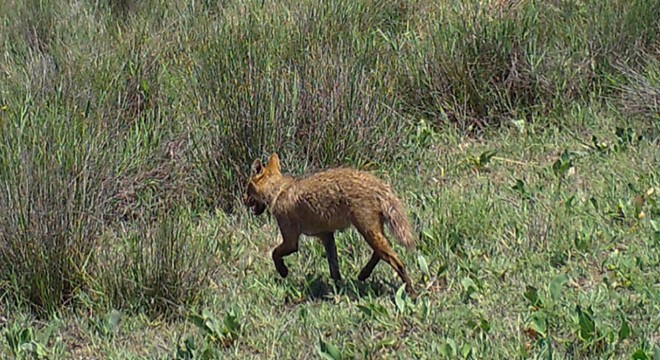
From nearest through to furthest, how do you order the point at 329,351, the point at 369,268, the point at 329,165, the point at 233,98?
1. the point at 329,351
2. the point at 369,268
3. the point at 233,98
4. the point at 329,165

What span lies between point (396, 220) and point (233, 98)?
2311 mm

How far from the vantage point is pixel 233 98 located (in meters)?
7.60

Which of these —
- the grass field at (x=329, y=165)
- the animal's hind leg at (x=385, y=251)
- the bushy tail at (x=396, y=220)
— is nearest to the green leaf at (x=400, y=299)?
the grass field at (x=329, y=165)

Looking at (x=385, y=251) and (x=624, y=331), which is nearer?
(x=624, y=331)

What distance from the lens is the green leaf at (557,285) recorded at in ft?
17.6

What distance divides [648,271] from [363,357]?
1629mm

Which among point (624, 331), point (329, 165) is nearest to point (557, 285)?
point (624, 331)

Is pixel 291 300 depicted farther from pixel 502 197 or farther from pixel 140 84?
pixel 140 84

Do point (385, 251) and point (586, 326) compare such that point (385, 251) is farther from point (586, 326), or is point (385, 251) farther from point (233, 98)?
point (233, 98)

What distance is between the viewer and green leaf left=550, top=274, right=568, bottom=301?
5.36 meters

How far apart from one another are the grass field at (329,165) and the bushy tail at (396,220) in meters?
0.24

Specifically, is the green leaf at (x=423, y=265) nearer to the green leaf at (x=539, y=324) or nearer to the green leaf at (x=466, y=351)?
the green leaf at (x=539, y=324)

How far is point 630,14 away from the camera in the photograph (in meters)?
8.96

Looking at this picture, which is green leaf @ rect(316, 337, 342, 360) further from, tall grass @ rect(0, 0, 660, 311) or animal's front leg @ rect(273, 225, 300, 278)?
tall grass @ rect(0, 0, 660, 311)
